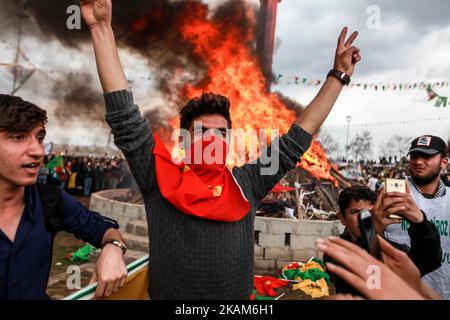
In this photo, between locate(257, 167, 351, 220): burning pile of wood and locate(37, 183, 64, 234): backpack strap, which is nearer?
Result: locate(37, 183, 64, 234): backpack strap

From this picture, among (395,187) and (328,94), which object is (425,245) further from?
(328,94)

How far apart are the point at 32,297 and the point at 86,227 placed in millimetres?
411

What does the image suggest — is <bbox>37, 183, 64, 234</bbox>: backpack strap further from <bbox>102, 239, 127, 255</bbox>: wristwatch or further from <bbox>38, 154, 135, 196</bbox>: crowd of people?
<bbox>38, 154, 135, 196</bbox>: crowd of people

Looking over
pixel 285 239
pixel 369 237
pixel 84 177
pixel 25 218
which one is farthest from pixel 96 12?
pixel 84 177

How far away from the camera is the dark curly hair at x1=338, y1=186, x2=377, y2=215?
2.77 metres

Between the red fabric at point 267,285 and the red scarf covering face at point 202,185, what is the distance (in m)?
4.98

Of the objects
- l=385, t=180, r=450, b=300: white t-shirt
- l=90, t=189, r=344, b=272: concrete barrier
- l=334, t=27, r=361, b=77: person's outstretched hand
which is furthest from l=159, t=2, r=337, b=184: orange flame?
l=334, t=27, r=361, b=77: person's outstretched hand

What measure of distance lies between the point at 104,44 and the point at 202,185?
83 centimetres

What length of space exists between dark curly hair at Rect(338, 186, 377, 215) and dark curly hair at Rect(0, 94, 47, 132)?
2340 millimetres

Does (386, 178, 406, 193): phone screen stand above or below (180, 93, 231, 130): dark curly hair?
below

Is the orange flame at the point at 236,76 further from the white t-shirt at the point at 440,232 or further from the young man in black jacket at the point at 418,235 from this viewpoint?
the young man in black jacket at the point at 418,235

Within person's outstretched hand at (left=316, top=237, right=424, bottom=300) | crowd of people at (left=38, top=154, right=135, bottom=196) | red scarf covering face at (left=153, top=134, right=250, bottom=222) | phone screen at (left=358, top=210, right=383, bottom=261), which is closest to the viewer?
person's outstretched hand at (left=316, top=237, right=424, bottom=300)
